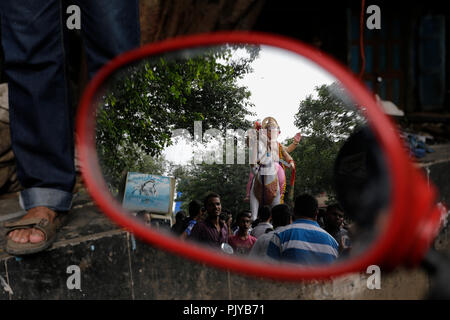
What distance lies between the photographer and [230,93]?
51 cm

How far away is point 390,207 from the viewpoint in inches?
9.5

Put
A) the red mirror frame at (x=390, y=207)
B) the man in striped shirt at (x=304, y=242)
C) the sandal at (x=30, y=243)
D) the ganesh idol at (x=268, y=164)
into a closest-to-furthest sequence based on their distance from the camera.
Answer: the red mirror frame at (x=390, y=207)
the ganesh idol at (x=268, y=164)
the man in striped shirt at (x=304, y=242)
the sandal at (x=30, y=243)

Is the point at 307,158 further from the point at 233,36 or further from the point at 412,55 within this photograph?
the point at 412,55

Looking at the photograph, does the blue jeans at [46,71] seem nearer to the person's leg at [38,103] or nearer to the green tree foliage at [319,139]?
the person's leg at [38,103]

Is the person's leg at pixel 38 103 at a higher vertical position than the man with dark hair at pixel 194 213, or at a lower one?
higher

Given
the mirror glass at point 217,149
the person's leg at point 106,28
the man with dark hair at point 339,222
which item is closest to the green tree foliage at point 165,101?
the mirror glass at point 217,149

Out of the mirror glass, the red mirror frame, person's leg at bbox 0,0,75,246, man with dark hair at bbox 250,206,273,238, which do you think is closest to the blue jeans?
person's leg at bbox 0,0,75,246

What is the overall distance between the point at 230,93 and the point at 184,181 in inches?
5.9

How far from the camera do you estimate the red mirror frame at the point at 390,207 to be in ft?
0.76

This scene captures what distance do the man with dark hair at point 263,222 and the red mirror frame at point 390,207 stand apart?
1.21 feet

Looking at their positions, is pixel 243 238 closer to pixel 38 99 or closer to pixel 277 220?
pixel 277 220

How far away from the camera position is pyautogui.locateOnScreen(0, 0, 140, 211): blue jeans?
3.31ft

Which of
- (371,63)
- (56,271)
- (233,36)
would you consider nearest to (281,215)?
(233,36)

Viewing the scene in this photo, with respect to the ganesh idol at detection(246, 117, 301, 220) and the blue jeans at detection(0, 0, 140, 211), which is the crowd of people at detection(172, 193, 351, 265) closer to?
the ganesh idol at detection(246, 117, 301, 220)
